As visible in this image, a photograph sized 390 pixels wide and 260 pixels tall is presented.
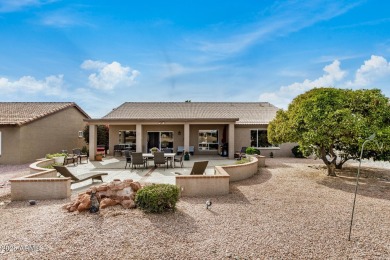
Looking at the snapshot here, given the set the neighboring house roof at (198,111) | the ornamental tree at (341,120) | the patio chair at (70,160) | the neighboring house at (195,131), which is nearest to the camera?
the ornamental tree at (341,120)

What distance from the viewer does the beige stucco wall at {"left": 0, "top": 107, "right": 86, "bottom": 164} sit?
17.7 metres

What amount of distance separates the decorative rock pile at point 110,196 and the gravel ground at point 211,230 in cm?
24

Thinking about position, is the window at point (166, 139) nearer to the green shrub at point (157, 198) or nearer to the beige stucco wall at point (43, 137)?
the beige stucco wall at point (43, 137)

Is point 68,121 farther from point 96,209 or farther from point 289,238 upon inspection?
point 289,238

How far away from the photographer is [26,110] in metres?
21.8

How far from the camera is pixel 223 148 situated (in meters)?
21.0

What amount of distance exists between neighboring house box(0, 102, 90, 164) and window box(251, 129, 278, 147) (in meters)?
19.0

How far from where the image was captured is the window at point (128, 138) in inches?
895

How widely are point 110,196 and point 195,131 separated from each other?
16013mm

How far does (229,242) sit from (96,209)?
3.91 metres

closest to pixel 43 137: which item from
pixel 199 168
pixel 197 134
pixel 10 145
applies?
pixel 10 145

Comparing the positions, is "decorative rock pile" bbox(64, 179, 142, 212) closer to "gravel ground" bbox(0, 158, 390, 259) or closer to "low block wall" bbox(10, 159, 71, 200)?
"gravel ground" bbox(0, 158, 390, 259)

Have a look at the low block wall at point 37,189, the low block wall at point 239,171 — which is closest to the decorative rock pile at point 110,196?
the low block wall at point 37,189

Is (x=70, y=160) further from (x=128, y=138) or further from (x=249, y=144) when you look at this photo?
(x=249, y=144)
